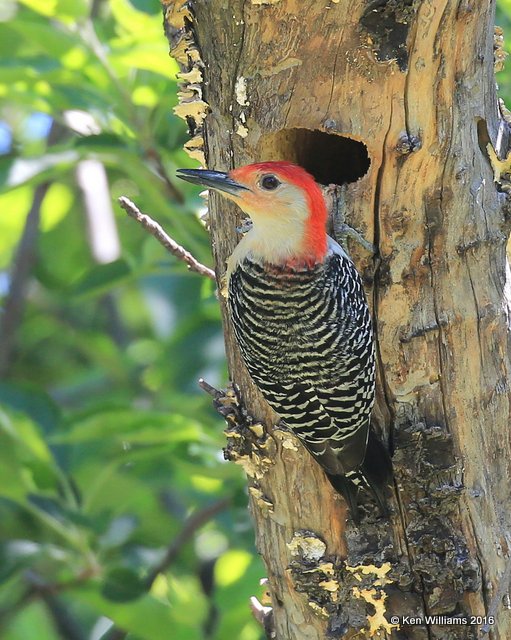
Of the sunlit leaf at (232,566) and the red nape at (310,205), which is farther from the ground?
the red nape at (310,205)

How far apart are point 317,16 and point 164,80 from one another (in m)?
1.14

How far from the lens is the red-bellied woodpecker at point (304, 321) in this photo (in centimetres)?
325

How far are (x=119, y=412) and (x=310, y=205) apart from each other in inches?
49.4

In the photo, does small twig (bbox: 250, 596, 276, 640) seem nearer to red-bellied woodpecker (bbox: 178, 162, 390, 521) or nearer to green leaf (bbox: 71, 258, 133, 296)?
red-bellied woodpecker (bbox: 178, 162, 390, 521)

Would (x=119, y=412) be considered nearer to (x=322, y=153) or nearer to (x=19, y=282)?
(x=322, y=153)

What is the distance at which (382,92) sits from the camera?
3.34 m

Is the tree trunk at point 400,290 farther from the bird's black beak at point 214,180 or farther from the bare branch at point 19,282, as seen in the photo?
the bare branch at point 19,282

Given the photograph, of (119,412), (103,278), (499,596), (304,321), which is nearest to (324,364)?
(304,321)

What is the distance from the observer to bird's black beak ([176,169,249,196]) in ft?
10.8

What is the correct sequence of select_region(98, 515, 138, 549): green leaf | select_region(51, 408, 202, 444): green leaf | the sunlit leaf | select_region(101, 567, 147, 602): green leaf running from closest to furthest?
select_region(51, 408, 202, 444): green leaf → select_region(101, 567, 147, 602): green leaf → the sunlit leaf → select_region(98, 515, 138, 549): green leaf

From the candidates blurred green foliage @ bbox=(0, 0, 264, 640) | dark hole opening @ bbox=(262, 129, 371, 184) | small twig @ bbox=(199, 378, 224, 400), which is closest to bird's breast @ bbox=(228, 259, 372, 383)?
small twig @ bbox=(199, 378, 224, 400)

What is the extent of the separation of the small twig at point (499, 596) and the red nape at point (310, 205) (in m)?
1.19

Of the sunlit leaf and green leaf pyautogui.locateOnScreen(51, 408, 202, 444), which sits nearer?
green leaf pyautogui.locateOnScreen(51, 408, 202, 444)

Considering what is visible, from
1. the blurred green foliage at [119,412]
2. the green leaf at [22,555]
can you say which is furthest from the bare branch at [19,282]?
the green leaf at [22,555]
